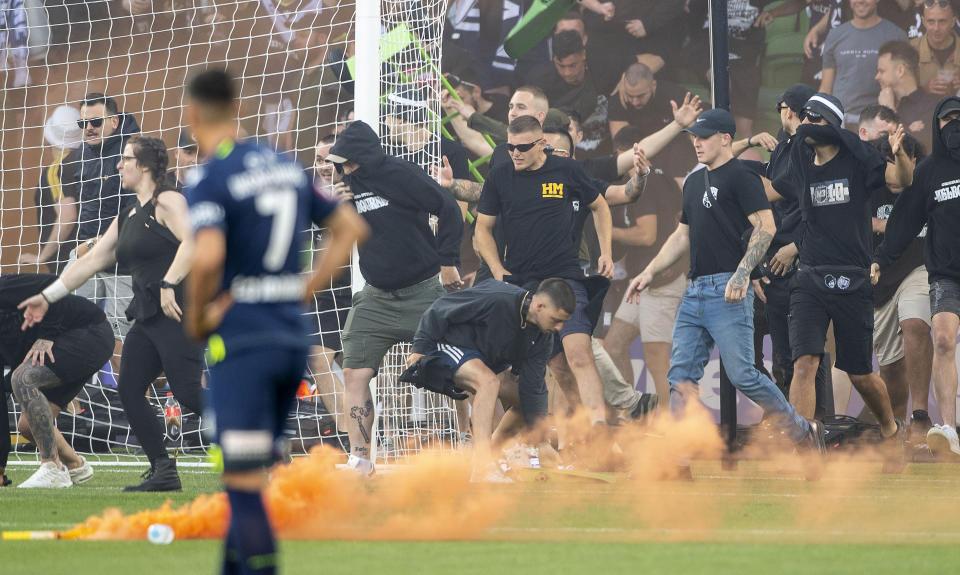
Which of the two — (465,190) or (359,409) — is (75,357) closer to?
(359,409)

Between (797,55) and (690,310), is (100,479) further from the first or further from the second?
(797,55)

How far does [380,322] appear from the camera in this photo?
10.1 metres

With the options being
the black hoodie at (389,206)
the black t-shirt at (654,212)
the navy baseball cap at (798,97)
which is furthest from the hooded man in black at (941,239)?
the black hoodie at (389,206)

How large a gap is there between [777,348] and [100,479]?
579 centimetres

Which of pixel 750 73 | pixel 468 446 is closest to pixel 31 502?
pixel 468 446

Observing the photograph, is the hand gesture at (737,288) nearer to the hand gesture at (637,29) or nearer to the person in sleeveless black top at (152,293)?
the person in sleeveless black top at (152,293)

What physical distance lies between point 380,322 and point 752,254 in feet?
9.31

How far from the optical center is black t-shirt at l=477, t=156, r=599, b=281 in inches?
419

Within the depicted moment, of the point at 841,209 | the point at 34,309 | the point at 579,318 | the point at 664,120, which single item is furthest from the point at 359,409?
the point at 664,120

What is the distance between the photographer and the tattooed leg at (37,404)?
30.6 ft

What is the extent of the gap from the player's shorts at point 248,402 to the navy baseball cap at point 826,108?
6.76 m

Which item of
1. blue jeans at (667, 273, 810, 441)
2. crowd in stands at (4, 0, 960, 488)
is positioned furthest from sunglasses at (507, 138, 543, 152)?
blue jeans at (667, 273, 810, 441)

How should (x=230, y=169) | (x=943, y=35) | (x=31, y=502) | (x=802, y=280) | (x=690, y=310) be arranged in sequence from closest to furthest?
(x=230, y=169) → (x=31, y=502) → (x=690, y=310) → (x=802, y=280) → (x=943, y=35)

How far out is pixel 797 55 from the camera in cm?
1286
